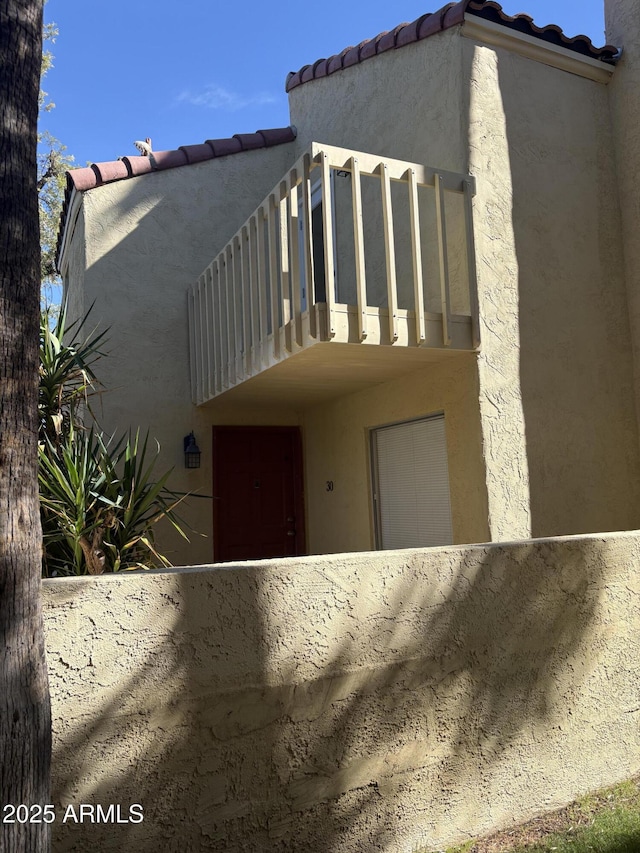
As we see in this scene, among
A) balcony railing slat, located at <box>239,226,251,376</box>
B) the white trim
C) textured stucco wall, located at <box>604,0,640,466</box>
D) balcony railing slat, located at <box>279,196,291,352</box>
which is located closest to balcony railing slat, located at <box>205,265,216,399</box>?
balcony railing slat, located at <box>239,226,251,376</box>

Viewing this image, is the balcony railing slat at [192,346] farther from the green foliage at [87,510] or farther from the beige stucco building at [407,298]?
the green foliage at [87,510]

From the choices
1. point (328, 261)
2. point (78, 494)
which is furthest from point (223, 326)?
point (78, 494)

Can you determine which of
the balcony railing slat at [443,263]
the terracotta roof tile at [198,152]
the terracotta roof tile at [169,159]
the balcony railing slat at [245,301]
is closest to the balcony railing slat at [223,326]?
the balcony railing slat at [245,301]

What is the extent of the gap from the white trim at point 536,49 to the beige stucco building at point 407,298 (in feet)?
0.06

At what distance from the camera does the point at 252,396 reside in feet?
26.1

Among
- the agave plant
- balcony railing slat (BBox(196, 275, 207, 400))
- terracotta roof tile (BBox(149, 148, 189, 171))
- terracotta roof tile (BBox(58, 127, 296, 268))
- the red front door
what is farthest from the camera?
the red front door

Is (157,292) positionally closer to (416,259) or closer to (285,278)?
(285,278)

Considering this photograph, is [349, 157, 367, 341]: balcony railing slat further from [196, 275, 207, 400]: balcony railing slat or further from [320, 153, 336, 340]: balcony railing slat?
[196, 275, 207, 400]: balcony railing slat

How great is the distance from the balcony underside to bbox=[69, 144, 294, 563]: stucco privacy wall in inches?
34.8

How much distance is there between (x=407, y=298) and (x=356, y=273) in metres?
1.55

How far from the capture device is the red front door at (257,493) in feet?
28.7

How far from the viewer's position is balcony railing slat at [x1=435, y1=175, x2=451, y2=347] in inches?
227

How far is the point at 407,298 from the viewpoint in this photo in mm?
7066

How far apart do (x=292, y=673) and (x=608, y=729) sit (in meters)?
1.96
